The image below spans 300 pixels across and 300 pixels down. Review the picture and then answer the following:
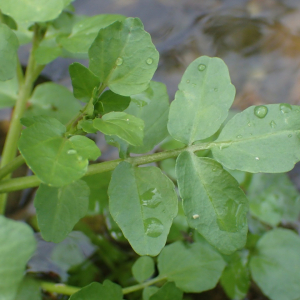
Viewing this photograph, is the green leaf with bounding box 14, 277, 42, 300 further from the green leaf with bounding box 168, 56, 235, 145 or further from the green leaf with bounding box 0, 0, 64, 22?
the green leaf with bounding box 0, 0, 64, 22

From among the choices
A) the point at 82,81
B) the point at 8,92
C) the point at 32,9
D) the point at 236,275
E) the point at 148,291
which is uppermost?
the point at 32,9

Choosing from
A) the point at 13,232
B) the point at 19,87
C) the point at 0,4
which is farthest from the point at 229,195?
the point at 19,87

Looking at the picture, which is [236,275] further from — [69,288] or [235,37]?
[235,37]

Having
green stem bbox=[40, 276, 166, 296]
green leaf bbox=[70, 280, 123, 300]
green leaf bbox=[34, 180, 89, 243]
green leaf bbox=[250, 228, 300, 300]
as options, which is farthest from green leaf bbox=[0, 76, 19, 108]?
green leaf bbox=[250, 228, 300, 300]

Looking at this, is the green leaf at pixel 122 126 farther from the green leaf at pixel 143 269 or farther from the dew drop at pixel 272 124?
the green leaf at pixel 143 269

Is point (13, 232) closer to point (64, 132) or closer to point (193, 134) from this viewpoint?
point (64, 132)

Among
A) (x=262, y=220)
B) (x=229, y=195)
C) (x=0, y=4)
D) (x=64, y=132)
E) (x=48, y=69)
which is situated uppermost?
(x=0, y=4)

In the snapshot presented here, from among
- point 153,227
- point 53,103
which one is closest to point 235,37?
point 53,103
